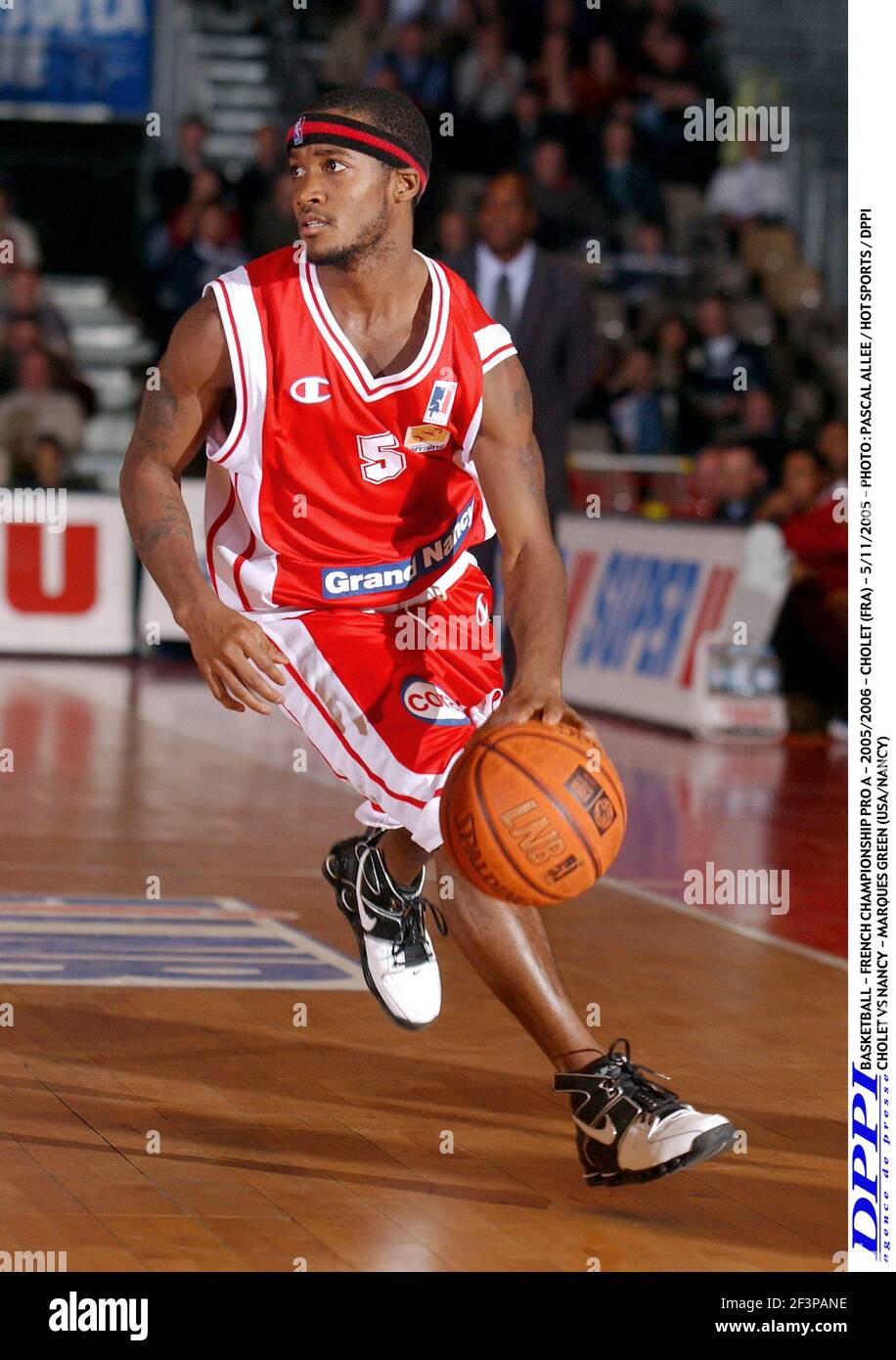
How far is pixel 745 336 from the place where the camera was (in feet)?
65.3

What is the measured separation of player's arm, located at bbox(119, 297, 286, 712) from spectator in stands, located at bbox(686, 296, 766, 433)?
42.6ft

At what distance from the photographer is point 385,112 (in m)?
5.34

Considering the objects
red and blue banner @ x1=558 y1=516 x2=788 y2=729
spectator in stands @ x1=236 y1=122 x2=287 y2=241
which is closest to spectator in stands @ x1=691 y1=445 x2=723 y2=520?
red and blue banner @ x1=558 y1=516 x2=788 y2=729

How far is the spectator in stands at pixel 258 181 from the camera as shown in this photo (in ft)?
64.0

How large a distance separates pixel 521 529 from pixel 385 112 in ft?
3.23

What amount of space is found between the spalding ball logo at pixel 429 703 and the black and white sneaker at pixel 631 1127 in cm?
88

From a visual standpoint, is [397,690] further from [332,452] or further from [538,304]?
[538,304]

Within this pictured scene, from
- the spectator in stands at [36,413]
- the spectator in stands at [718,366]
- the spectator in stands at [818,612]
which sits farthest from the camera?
the spectator in stands at [718,366]

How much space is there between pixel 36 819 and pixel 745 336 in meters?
11.4

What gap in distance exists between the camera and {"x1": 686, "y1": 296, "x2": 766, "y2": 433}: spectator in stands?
59.7 ft

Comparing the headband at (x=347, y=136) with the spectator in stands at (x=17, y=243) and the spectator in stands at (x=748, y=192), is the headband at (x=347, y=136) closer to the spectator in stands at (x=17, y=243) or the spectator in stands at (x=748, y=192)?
the spectator in stands at (x=17, y=243)

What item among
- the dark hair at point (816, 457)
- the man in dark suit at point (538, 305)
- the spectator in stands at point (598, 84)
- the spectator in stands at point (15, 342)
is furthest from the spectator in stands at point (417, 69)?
the man in dark suit at point (538, 305)

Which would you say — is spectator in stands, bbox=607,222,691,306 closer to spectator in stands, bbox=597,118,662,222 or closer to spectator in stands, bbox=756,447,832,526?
spectator in stands, bbox=597,118,662,222

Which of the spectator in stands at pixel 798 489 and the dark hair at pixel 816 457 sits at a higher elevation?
the dark hair at pixel 816 457
